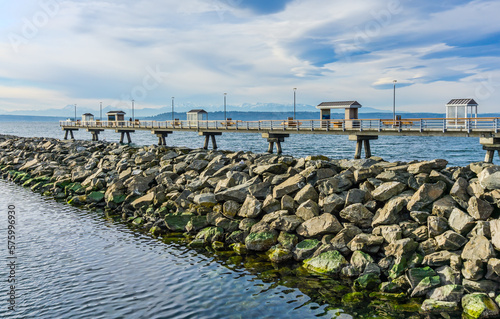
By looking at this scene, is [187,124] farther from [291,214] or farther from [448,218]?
[448,218]

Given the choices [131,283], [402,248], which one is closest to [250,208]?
[131,283]

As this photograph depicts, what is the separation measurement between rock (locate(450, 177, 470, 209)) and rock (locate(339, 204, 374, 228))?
2759 mm

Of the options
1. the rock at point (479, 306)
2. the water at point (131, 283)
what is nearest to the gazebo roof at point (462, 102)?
the rock at point (479, 306)

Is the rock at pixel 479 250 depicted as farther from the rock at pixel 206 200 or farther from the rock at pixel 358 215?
the rock at pixel 206 200

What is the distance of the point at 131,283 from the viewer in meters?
11.1

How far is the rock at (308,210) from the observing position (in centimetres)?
1426

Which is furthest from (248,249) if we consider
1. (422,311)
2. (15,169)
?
(15,169)

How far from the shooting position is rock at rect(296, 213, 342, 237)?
13305mm

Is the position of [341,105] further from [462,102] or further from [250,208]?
[250,208]

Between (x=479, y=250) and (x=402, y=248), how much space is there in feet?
6.45

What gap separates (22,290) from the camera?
1077 centimetres

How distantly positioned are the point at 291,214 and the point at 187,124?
150 feet

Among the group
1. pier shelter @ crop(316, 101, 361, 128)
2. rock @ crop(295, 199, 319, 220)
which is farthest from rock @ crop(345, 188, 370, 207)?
pier shelter @ crop(316, 101, 361, 128)

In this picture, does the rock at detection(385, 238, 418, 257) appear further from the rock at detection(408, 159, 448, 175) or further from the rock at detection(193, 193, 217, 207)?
the rock at detection(193, 193, 217, 207)
